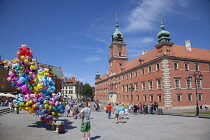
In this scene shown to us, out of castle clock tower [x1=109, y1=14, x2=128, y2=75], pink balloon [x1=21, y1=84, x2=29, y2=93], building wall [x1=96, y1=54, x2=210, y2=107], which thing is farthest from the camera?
castle clock tower [x1=109, y1=14, x2=128, y2=75]

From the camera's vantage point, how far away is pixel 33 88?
11398 millimetres

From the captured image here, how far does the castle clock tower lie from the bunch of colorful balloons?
1905 inches

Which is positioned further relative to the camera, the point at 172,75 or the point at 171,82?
the point at 172,75

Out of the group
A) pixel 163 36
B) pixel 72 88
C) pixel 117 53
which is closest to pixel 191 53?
pixel 163 36

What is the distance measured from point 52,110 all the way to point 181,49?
112 feet

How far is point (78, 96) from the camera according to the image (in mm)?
106125

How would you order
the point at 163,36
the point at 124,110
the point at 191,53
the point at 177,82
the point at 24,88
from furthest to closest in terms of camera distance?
1. the point at 191,53
2. the point at 163,36
3. the point at 177,82
4. the point at 124,110
5. the point at 24,88

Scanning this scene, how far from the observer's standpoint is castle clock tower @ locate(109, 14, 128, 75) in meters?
59.9

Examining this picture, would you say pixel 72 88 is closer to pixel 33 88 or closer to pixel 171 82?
pixel 171 82

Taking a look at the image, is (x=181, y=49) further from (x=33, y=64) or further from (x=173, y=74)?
(x=33, y=64)

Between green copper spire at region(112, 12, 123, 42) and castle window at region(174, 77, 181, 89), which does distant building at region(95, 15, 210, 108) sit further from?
green copper spire at region(112, 12, 123, 42)

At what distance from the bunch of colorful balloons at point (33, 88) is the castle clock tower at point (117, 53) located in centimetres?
4839

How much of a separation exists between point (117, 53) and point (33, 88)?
51893 millimetres

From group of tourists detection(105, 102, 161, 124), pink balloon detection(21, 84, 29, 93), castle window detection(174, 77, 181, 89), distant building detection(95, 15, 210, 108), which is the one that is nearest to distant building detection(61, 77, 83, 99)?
distant building detection(95, 15, 210, 108)
